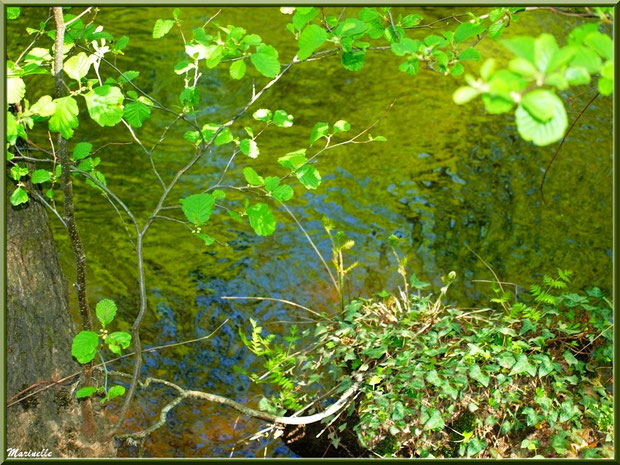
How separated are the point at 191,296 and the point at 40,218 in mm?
1733

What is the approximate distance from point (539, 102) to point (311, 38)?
3.43ft

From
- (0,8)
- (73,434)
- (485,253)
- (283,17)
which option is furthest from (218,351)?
(283,17)

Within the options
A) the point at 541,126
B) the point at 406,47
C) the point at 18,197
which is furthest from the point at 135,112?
the point at 541,126

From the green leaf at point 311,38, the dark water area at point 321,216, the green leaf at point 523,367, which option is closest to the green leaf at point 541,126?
the green leaf at point 311,38

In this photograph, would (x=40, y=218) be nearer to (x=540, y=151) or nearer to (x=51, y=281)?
(x=51, y=281)

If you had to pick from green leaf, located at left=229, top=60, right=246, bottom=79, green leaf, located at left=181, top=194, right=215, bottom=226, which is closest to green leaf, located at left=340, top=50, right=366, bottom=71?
green leaf, located at left=229, top=60, right=246, bottom=79

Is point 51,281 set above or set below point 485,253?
above

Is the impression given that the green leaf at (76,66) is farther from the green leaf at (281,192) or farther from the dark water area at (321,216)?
the dark water area at (321,216)

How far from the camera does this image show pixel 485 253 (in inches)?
185

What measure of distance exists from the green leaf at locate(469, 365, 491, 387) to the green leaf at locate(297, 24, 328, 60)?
4.87 ft

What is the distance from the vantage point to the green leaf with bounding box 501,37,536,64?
96 cm

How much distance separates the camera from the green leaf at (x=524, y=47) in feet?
3.16

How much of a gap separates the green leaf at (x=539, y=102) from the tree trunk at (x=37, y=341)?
6.49ft

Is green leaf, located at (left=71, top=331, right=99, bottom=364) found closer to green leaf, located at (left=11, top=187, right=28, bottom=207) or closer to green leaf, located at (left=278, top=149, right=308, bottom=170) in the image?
green leaf, located at (left=11, top=187, right=28, bottom=207)
